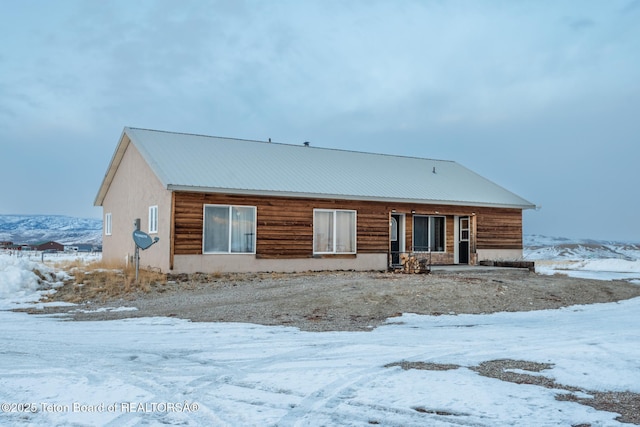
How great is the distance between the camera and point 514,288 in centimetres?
1480

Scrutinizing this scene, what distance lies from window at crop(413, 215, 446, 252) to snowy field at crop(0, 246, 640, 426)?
490 inches

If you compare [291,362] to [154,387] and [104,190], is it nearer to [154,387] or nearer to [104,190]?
[154,387]

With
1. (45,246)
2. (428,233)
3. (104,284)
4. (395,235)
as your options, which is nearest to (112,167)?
(104,284)

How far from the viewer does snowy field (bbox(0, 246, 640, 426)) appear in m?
4.91

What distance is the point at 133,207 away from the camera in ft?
70.0

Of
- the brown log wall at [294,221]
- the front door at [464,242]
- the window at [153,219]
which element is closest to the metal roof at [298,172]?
the brown log wall at [294,221]

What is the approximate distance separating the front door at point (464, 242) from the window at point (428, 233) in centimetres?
85

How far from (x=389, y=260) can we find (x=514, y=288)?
22.0 feet

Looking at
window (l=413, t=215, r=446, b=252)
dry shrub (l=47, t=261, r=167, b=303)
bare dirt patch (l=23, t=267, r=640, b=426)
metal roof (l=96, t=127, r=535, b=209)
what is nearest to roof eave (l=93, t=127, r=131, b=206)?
metal roof (l=96, t=127, r=535, b=209)

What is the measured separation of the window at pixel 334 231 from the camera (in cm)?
2011

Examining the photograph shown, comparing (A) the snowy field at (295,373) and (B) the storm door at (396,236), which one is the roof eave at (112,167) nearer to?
(B) the storm door at (396,236)


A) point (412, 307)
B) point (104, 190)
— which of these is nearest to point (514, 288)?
point (412, 307)

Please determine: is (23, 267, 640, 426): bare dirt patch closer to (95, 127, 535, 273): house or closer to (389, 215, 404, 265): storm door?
(95, 127, 535, 273): house

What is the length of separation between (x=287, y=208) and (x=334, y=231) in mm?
1975
